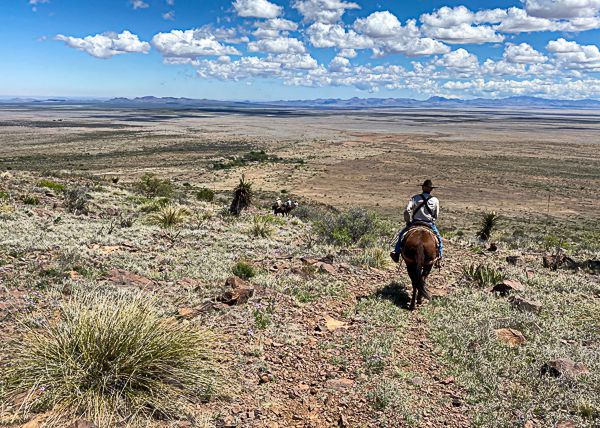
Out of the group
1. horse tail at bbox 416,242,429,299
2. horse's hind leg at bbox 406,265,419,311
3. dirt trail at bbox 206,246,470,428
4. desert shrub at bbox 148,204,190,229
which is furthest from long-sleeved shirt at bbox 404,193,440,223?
desert shrub at bbox 148,204,190,229

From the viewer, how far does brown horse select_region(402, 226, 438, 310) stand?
321 inches

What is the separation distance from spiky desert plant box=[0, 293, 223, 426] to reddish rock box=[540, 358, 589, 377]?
4016 millimetres

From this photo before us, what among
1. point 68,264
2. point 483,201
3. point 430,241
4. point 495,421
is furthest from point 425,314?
point 483,201

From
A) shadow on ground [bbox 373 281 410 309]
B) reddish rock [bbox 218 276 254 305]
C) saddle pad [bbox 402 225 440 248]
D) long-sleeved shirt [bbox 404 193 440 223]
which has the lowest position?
shadow on ground [bbox 373 281 410 309]

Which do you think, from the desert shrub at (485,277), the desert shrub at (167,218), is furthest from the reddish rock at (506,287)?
the desert shrub at (167,218)

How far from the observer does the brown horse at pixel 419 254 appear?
26.7 feet

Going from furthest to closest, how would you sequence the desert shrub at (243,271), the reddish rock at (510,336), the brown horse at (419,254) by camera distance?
the desert shrub at (243,271), the brown horse at (419,254), the reddish rock at (510,336)

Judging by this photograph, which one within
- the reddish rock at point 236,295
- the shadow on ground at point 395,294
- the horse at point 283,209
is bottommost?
the horse at point 283,209

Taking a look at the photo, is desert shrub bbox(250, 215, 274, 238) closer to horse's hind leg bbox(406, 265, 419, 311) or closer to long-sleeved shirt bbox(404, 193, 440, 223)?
long-sleeved shirt bbox(404, 193, 440, 223)

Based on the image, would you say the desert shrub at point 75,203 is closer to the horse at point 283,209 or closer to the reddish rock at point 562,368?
the horse at point 283,209

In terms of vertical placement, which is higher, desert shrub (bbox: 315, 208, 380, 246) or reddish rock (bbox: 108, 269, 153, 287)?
reddish rock (bbox: 108, 269, 153, 287)

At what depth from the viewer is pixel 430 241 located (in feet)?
27.4

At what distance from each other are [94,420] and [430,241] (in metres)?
6.10

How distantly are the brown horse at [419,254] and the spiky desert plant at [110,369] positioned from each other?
4.30 meters
